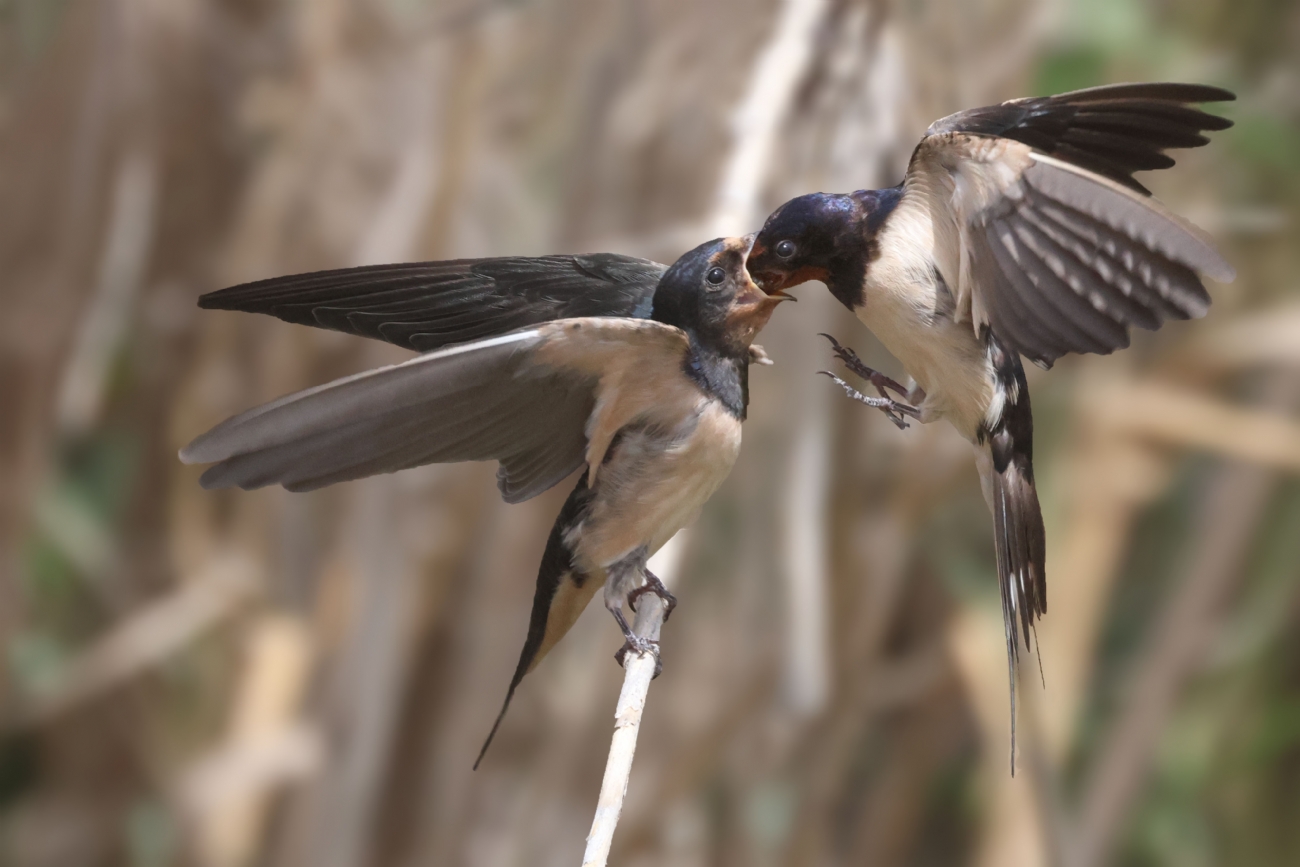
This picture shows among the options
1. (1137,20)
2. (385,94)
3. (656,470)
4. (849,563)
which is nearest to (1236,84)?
(1137,20)

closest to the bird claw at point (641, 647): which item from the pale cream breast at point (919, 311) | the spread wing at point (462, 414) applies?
the spread wing at point (462, 414)

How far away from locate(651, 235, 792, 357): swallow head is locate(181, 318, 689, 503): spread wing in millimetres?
26

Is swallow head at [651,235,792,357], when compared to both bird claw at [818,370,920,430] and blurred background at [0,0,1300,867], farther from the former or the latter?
blurred background at [0,0,1300,867]

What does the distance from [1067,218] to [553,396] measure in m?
0.24

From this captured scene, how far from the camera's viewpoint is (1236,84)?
159cm

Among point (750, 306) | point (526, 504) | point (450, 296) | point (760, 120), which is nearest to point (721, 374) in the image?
point (750, 306)

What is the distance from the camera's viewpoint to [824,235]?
55 centimetres

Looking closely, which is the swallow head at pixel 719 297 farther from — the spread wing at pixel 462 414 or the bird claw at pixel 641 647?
the bird claw at pixel 641 647

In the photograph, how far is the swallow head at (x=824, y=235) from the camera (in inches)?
21.6

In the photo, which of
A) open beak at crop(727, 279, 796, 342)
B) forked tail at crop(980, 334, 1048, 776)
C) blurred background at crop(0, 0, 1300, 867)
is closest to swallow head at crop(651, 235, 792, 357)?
open beak at crop(727, 279, 796, 342)

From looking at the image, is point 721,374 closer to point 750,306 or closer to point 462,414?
point 750,306

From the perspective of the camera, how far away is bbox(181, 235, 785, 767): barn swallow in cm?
46

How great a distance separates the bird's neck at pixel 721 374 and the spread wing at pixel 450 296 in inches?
2.3

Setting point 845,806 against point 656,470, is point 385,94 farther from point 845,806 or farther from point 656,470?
point 845,806
